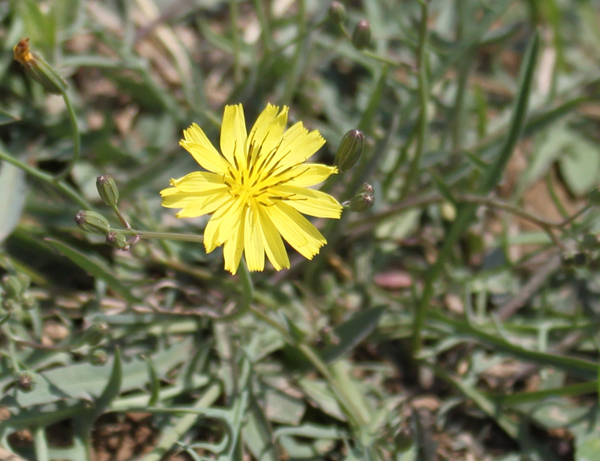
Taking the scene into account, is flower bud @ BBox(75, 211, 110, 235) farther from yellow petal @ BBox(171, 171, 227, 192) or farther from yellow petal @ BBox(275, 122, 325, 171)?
yellow petal @ BBox(275, 122, 325, 171)

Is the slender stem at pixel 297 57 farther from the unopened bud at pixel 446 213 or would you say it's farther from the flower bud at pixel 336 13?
the unopened bud at pixel 446 213

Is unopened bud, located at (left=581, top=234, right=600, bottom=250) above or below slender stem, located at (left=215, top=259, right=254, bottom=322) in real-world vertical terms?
below

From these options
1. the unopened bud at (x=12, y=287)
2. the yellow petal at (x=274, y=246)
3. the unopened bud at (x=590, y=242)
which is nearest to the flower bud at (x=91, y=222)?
the unopened bud at (x=12, y=287)

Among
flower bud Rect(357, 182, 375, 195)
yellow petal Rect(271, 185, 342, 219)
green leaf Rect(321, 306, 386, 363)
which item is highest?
yellow petal Rect(271, 185, 342, 219)

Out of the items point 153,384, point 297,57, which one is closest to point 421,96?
point 297,57

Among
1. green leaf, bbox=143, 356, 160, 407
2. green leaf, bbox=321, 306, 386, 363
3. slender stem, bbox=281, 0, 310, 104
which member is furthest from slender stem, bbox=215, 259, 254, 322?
slender stem, bbox=281, 0, 310, 104

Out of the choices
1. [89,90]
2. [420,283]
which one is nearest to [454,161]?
[420,283]

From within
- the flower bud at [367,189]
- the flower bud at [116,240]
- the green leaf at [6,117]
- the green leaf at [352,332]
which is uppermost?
Answer: the green leaf at [6,117]
